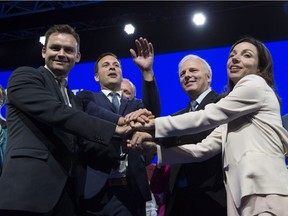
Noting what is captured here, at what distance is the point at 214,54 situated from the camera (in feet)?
18.5

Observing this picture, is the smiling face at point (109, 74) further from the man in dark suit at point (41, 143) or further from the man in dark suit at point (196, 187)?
the man in dark suit at point (41, 143)

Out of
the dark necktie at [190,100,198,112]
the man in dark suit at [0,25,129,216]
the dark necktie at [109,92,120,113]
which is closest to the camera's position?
the man in dark suit at [0,25,129,216]

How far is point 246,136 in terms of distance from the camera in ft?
6.69

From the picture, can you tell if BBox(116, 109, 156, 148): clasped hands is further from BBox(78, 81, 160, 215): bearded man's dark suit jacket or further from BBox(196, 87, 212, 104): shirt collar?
BBox(196, 87, 212, 104): shirt collar

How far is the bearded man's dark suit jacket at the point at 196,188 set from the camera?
247cm

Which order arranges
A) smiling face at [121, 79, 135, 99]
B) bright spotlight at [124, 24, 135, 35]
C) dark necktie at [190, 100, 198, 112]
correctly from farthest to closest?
1. bright spotlight at [124, 24, 135, 35]
2. smiling face at [121, 79, 135, 99]
3. dark necktie at [190, 100, 198, 112]

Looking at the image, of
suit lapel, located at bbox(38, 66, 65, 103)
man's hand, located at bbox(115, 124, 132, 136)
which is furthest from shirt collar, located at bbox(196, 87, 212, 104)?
suit lapel, located at bbox(38, 66, 65, 103)

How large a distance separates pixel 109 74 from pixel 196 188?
118cm

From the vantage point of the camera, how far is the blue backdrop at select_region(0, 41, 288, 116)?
5109 mm

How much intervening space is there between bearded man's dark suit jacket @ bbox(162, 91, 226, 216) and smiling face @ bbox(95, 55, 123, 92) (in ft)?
2.69

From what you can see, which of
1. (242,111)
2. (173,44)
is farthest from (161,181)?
(173,44)

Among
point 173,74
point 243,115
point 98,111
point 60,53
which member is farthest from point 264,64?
point 173,74

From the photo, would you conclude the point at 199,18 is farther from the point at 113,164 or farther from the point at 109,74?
the point at 113,164

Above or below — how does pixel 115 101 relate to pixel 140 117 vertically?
above
